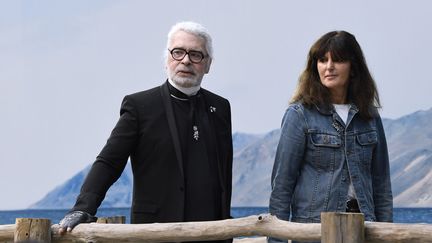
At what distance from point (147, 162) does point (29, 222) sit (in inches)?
31.1

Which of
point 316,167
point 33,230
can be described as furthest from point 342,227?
point 33,230

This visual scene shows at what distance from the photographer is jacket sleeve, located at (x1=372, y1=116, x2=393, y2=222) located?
5871mm

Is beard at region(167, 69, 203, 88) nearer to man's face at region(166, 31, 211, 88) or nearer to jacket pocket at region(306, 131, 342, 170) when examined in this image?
man's face at region(166, 31, 211, 88)

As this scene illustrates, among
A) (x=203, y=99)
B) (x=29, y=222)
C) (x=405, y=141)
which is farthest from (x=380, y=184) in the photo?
(x=405, y=141)

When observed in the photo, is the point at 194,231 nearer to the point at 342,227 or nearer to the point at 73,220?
the point at 73,220

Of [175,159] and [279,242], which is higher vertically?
[175,159]

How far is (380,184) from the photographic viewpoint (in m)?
5.89

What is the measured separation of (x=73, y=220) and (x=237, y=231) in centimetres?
89

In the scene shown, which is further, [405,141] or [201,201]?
[405,141]

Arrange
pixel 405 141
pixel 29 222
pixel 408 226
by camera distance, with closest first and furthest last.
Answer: pixel 408 226 → pixel 29 222 → pixel 405 141

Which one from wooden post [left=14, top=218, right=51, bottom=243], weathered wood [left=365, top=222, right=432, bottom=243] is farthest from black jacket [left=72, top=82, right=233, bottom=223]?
→ weathered wood [left=365, top=222, right=432, bottom=243]

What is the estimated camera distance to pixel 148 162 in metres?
5.77

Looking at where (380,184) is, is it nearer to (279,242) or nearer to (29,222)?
(279,242)

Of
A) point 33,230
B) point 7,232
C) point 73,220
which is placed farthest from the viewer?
point 7,232
